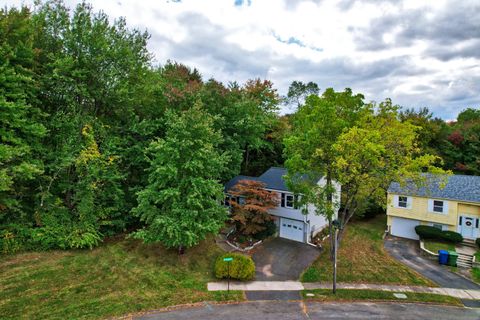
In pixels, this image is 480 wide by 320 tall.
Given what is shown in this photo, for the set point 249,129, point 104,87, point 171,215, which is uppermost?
point 104,87

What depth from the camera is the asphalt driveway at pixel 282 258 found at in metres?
16.1

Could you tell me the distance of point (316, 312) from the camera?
12258mm

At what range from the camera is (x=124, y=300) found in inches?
491

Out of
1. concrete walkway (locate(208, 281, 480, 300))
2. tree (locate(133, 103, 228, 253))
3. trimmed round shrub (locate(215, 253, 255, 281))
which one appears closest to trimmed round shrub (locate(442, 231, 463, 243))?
concrete walkway (locate(208, 281, 480, 300))

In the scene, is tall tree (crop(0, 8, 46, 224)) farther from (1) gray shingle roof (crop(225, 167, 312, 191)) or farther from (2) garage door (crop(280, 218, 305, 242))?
(2) garage door (crop(280, 218, 305, 242))

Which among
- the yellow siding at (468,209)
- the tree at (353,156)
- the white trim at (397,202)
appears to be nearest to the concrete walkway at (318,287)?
the tree at (353,156)

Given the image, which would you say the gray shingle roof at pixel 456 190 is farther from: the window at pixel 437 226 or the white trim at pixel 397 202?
the window at pixel 437 226

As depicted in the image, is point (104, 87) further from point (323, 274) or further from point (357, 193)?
point (323, 274)

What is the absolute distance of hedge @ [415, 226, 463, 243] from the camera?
2003cm

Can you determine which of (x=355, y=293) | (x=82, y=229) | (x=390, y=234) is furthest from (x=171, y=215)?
(x=390, y=234)

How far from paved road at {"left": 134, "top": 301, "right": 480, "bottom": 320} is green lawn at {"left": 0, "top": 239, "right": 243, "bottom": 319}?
863 millimetres

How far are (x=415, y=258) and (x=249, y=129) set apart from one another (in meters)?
16.1

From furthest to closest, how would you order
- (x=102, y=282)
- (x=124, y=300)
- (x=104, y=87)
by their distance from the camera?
(x=104, y=87), (x=102, y=282), (x=124, y=300)

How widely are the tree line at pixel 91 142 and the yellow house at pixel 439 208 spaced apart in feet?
25.9
